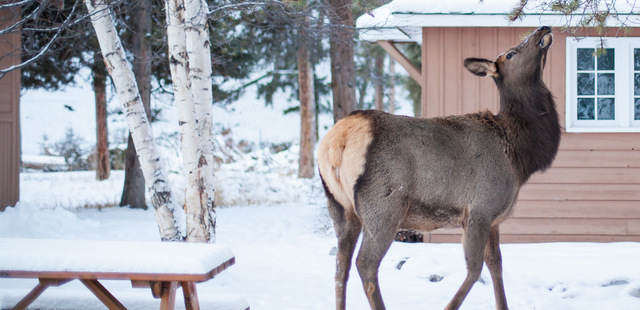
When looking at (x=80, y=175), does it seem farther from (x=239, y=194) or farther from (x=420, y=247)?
(x=420, y=247)

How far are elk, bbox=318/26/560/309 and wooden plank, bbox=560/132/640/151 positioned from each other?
12.5 ft

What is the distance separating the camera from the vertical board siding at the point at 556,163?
26.6ft

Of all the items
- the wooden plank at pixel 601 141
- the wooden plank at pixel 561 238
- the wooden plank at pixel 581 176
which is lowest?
the wooden plank at pixel 561 238

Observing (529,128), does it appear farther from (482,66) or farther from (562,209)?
(562,209)

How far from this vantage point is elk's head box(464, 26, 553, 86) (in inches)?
178

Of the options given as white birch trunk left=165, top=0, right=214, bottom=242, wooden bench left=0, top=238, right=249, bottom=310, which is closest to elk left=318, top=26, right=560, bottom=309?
wooden bench left=0, top=238, right=249, bottom=310

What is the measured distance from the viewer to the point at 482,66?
4688 mm

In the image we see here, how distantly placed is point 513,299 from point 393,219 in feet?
5.57

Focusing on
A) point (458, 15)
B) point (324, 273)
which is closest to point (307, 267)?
point (324, 273)

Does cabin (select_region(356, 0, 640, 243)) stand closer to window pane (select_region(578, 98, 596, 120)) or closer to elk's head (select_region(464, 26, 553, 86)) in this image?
window pane (select_region(578, 98, 596, 120))

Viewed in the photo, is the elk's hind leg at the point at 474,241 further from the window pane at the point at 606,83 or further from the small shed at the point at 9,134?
the small shed at the point at 9,134

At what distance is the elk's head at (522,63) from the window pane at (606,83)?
157 inches

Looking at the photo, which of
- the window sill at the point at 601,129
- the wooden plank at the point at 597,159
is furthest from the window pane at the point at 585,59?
the wooden plank at the point at 597,159

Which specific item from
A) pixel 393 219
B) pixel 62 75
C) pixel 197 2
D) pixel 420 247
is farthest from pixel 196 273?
pixel 62 75
